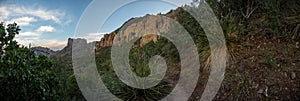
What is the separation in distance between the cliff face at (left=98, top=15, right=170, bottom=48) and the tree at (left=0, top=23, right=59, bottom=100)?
222cm

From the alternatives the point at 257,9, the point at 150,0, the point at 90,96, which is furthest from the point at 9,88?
the point at 257,9

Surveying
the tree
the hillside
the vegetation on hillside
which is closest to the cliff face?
the hillside

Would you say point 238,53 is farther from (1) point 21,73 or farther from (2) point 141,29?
(1) point 21,73

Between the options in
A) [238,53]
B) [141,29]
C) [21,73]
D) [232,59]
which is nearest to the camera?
[21,73]

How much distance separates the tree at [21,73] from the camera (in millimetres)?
2602

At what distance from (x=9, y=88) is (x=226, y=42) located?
11.8 feet

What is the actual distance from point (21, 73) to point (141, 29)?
3479 millimetres

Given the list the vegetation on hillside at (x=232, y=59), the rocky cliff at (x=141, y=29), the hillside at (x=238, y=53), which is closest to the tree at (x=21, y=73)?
the vegetation on hillside at (x=232, y=59)

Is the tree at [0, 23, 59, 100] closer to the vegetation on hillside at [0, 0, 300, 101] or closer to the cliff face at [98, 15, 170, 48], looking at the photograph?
the vegetation on hillside at [0, 0, 300, 101]

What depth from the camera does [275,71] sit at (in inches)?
174

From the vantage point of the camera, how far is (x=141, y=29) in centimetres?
589

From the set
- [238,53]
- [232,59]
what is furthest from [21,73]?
[238,53]

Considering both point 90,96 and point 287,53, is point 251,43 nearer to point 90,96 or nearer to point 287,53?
point 287,53

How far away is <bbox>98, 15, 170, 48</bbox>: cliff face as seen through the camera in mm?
5445
